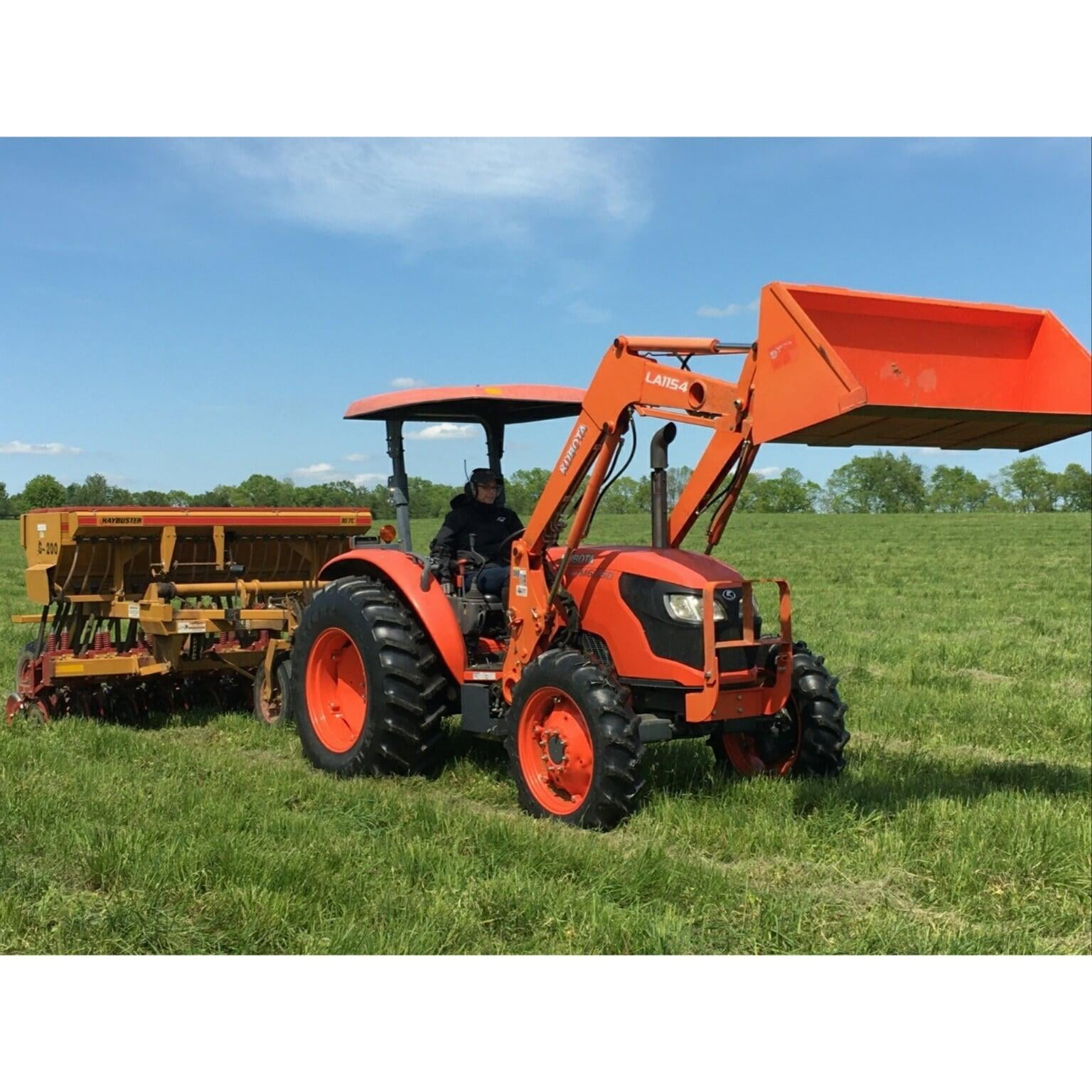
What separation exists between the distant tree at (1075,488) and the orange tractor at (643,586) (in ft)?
296

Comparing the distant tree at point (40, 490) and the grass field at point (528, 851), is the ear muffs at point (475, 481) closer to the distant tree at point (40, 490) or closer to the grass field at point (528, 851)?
the grass field at point (528, 851)

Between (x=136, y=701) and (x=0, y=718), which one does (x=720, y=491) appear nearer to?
(x=136, y=701)

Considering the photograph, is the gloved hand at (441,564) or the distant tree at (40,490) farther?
the distant tree at (40,490)

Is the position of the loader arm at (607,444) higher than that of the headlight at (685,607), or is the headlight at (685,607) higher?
the loader arm at (607,444)

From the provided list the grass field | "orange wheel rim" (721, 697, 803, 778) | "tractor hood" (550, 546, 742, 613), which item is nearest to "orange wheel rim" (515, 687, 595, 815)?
the grass field

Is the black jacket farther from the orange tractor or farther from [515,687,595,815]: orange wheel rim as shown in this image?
[515,687,595,815]: orange wheel rim

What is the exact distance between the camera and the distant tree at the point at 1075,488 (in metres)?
91.3

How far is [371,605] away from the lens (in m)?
7.34

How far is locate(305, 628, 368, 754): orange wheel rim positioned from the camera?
25.2 ft

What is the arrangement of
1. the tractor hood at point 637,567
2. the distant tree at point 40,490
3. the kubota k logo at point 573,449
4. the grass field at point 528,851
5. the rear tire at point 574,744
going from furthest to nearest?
the distant tree at point 40,490
the kubota k logo at point 573,449
the tractor hood at point 637,567
the rear tire at point 574,744
the grass field at point 528,851

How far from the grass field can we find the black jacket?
1315 mm

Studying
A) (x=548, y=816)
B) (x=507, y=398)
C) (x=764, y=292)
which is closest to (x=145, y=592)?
(x=507, y=398)

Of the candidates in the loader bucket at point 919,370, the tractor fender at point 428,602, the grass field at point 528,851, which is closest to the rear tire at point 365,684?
the tractor fender at point 428,602

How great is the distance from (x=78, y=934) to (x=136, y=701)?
4.97 m
